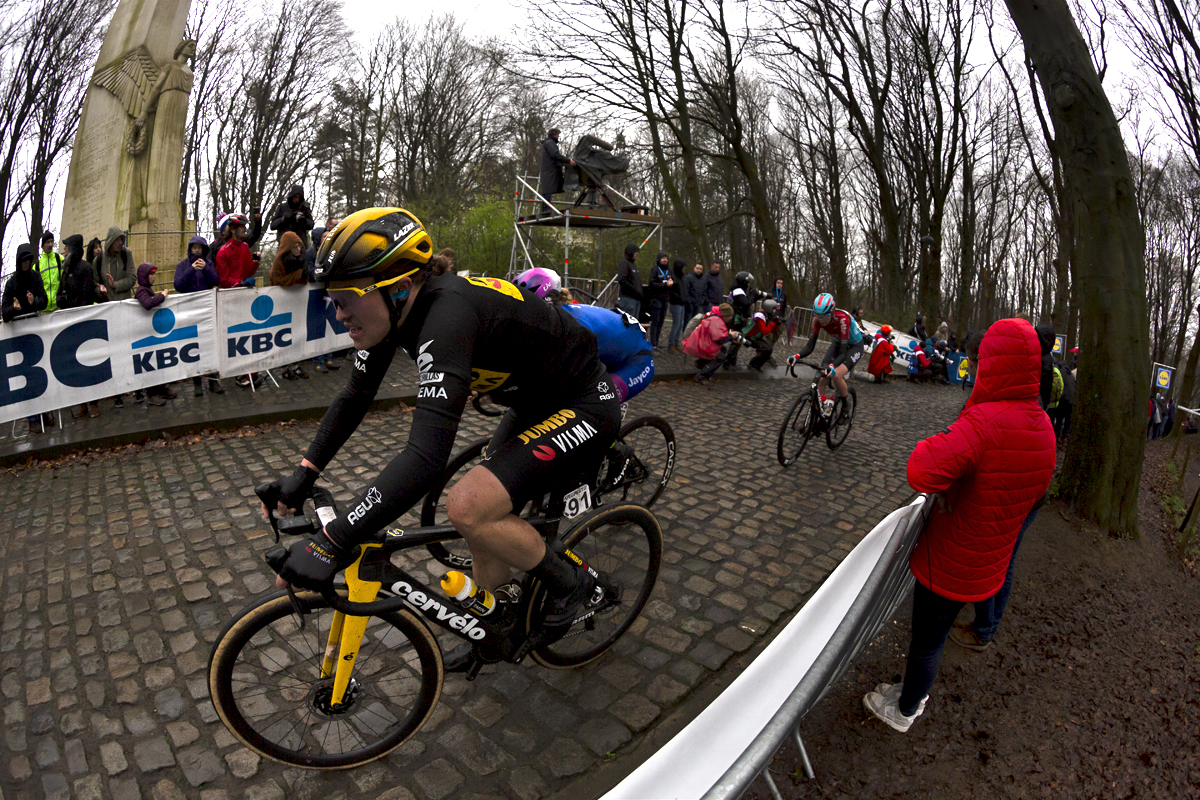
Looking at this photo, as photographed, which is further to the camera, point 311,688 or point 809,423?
point 809,423

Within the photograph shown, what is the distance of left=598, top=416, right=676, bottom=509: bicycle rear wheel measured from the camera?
4811mm

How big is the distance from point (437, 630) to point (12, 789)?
1810 millimetres

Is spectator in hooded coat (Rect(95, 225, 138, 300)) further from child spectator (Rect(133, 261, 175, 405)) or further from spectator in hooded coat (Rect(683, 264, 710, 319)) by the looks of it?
spectator in hooded coat (Rect(683, 264, 710, 319))

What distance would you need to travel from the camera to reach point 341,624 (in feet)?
8.20

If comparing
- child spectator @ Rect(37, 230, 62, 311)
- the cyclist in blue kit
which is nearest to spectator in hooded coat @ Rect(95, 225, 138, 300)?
child spectator @ Rect(37, 230, 62, 311)

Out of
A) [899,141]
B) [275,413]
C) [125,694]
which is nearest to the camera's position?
[125,694]

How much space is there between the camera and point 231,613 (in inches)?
146

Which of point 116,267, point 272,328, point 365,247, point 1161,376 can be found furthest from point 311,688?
point 1161,376

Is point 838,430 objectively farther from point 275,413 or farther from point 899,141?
point 899,141

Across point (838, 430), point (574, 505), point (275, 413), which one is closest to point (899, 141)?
point (838, 430)

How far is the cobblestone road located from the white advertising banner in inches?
76.2

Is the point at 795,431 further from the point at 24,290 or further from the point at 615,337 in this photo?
the point at 24,290

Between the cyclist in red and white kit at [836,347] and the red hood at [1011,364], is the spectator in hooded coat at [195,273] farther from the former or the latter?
the red hood at [1011,364]

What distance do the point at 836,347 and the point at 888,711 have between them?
17.9ft
